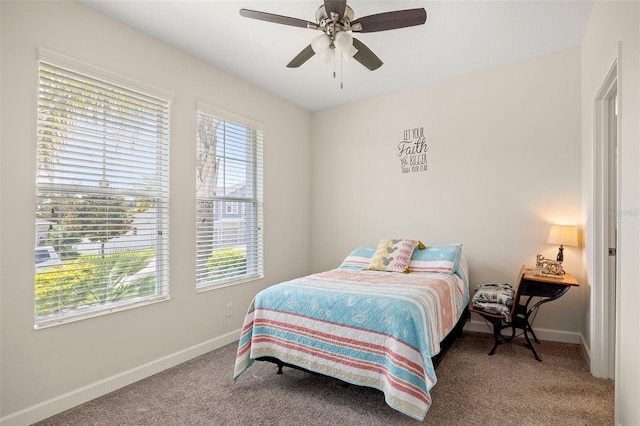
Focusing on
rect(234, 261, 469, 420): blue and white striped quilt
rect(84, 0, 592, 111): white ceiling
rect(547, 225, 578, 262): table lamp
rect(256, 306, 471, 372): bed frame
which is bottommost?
rect(256, 306, 471, 372): bed frame

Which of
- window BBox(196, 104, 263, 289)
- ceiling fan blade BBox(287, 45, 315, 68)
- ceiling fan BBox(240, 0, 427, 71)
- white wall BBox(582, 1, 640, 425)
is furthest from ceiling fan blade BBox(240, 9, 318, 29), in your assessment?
white wall BBox(582, 1, 640, 425)

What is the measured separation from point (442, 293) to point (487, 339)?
120cm

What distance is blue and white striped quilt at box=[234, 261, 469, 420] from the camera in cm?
196

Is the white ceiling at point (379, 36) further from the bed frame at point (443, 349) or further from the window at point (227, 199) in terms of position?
the bed frame at point (443, 349)

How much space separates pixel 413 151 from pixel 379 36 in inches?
60.2

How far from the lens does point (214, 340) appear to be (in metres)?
3.33

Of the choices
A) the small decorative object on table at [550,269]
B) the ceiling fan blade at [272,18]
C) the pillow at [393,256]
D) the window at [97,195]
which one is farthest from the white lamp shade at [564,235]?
the window at [97,195]

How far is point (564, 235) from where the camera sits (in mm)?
3045

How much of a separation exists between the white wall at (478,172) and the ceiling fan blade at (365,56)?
167cm

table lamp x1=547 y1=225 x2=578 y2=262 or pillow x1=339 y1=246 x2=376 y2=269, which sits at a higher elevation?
table lamp x1=547 y1=225 x2=578 y2=262

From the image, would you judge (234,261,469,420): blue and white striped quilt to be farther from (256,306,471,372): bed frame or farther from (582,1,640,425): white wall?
(582,1,640,425): white wall

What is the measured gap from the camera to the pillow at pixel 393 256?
3369mm

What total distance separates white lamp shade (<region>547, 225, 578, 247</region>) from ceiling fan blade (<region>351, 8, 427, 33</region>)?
88.6 inches

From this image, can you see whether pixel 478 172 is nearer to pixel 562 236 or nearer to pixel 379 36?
pixel 562 236
